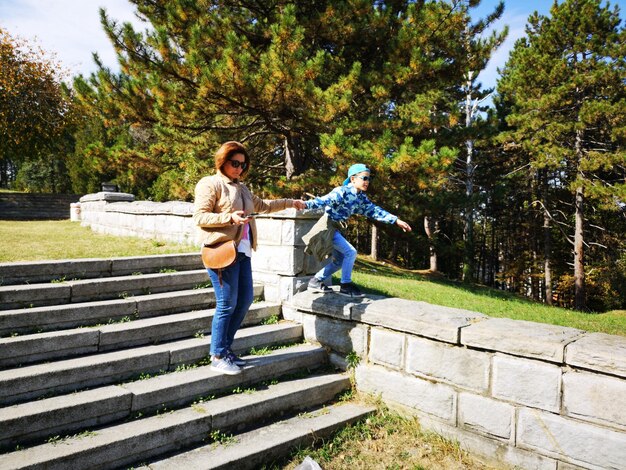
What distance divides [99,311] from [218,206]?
1.69 metres

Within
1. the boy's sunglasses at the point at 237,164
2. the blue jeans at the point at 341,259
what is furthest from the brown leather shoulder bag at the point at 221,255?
the blue jeans at the point at 341,259

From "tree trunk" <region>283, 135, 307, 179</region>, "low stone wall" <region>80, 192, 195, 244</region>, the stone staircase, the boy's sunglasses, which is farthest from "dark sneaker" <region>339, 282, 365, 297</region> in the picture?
"tree trunk" <region>283, 135, 307, 179</region>

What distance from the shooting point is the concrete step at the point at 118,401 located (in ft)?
9.04

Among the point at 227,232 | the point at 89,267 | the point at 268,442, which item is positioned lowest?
the point at 268,442

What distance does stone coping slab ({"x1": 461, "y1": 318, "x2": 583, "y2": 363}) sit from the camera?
3.01 metres

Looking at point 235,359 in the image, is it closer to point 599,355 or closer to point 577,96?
point 599,355

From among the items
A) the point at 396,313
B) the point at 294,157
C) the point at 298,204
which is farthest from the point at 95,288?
the point at 294,157

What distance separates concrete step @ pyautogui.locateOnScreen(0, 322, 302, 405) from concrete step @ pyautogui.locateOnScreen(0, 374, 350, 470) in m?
0.51

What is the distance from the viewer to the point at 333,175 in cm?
975

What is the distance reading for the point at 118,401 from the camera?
3092 mm

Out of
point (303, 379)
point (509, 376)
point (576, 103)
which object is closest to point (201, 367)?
point (303, 379)

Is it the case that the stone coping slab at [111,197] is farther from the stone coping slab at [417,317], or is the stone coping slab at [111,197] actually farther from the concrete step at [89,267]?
the stone coping slab at [417,317]

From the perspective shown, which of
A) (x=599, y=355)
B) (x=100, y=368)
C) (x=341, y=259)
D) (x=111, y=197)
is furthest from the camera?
(x=111, y=197)

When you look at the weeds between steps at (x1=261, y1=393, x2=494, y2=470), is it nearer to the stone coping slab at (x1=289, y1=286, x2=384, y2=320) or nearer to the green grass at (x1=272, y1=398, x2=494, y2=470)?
the green grass at (x1=272, y1=398, x2=494, y2=470)
